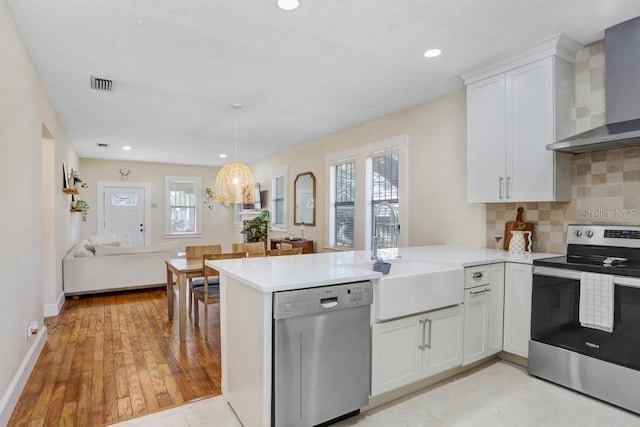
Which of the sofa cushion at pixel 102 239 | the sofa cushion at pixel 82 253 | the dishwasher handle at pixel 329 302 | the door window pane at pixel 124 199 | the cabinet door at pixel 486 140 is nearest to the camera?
the dishwasher handle at pixel 329 302

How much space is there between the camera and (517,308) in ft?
8.79

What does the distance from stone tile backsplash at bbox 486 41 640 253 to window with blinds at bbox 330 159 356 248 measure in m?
2.62

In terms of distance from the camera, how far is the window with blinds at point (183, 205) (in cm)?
912

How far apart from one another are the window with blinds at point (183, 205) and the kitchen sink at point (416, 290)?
788cm

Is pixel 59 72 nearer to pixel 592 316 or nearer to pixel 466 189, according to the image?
pixel 466 189

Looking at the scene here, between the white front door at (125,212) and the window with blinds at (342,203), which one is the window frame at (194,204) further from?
the window with blinds at (342,203)

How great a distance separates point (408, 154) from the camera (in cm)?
420

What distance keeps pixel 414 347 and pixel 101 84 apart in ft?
12.1

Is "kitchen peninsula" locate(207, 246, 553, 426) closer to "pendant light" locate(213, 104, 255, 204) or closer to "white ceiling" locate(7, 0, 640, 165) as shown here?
"white ceiling" locate(7, 0, 640, 165)

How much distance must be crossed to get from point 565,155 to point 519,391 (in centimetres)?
183

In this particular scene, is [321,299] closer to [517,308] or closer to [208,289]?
[517,308]

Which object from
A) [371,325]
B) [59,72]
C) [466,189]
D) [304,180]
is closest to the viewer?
[371,325]

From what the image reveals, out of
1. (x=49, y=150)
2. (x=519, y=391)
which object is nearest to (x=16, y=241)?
(x=49, y=150)

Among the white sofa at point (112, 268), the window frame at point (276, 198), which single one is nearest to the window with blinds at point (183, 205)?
the window frame at point (276, 198)
